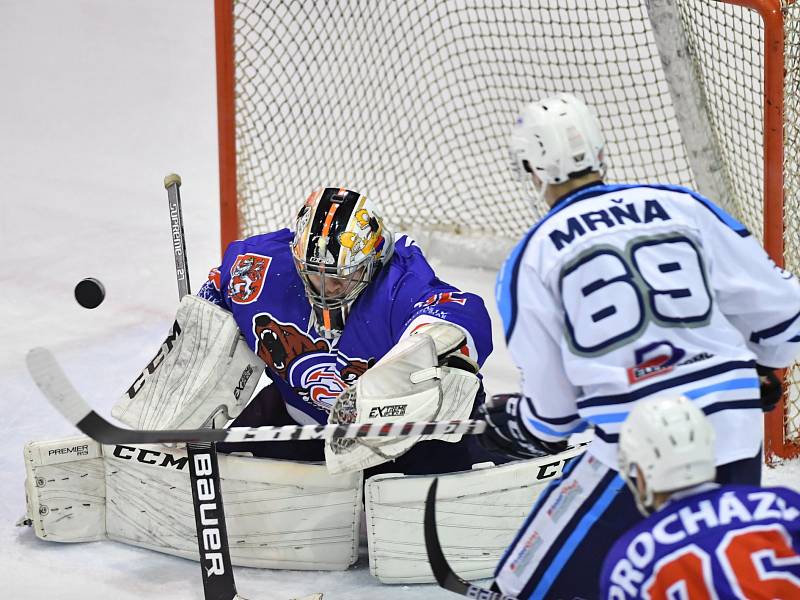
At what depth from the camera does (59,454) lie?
2.96 m

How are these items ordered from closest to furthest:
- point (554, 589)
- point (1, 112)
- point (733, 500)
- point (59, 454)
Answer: point (733, 500)
point (554, 589)
point (59, 454)
point (1, 112)

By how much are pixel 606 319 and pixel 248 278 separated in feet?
4.20

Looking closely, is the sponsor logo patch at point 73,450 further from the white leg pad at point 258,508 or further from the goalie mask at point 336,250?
the goalie mask at point 336,250

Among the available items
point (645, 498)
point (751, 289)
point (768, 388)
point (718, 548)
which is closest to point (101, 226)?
point (768, 388)

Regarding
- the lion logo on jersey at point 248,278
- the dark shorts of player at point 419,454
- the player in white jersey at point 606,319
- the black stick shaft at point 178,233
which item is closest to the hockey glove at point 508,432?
the player in white jersey at point 606,319

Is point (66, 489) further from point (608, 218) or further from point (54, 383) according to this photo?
point (608, 218)

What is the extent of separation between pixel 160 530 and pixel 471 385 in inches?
32.6

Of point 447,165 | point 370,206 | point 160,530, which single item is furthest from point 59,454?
point 447,165

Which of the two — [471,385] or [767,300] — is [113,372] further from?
[767,300]

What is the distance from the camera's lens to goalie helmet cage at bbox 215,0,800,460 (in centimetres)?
425

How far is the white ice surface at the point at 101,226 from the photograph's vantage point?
9.56ft

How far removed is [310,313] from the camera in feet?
9.67

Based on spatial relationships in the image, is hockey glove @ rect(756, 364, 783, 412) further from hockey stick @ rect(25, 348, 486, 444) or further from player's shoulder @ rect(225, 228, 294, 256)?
player's shoulder @ rect(225, 228, 294, 256)

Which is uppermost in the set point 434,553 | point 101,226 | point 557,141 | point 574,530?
point 557,141
